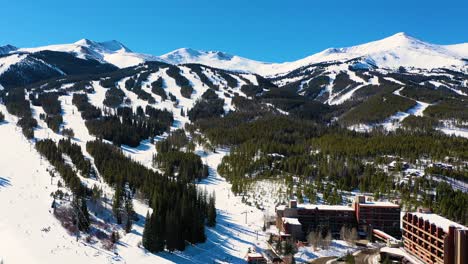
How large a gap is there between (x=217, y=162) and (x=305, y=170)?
140 ft

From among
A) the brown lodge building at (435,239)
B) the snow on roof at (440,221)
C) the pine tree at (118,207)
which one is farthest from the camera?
the pine tree at (118,207)

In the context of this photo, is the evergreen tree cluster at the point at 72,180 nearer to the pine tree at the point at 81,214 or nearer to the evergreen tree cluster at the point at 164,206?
the pine tree at the point at 81,214

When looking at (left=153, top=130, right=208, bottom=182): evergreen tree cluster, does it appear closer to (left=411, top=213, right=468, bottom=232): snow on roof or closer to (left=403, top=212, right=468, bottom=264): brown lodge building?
(left=403, top=212, right=468, bottom=264): brown lodge building

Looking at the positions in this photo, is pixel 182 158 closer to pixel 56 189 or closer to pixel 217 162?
pixel 217 162

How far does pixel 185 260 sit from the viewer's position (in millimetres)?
87188

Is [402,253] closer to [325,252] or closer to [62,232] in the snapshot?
A: [325,252]

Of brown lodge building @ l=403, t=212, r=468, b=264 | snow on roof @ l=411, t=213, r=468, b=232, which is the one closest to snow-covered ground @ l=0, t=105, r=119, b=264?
brown lodge building @ l=403, t=212, r=468, b=264

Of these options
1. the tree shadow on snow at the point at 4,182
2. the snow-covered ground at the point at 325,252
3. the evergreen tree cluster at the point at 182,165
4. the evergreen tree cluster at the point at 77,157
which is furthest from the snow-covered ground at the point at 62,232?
the evergreen tree cluster at the point at 182,165

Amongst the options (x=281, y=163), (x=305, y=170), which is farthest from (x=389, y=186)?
(x=281, y=163)

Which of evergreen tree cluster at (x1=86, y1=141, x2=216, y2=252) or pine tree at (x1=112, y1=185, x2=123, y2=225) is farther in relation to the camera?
pine tree at (x1=112, y1=185, x2=123, y2=225)

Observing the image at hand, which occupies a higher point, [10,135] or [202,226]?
[10,135]

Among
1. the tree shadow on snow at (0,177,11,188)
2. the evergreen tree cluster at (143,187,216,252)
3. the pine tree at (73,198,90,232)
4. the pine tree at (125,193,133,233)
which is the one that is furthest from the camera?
the tree shadow on snow at (0,177,11,188)

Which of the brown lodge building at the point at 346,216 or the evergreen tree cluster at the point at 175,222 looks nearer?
the evergreen tree cluster at the point at 175,222

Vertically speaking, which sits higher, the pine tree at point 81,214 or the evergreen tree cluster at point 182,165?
the evergreen tree cluster at point 182,165
